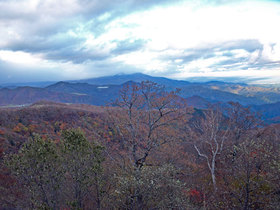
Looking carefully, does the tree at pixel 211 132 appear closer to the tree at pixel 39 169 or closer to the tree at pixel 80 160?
the tree at pixel 80 160

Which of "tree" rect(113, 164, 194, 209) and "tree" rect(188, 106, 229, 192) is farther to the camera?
"tree" rect(188, 106, 229, 192)

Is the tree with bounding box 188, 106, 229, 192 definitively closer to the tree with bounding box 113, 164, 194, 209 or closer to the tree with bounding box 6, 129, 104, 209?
the tree with bounding box 113, 164, 194, 209

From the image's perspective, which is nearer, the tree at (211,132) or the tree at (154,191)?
the tree at (154,191)

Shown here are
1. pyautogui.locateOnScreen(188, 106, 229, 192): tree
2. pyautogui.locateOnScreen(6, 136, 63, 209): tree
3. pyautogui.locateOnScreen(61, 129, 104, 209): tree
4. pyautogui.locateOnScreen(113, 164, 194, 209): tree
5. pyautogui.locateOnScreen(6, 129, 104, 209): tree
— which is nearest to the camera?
pyautogui.locateOnScreen(113, 164, 194, 209): tree

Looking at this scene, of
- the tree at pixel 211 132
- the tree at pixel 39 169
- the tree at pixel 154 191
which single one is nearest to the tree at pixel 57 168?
the tree at pixel 39 169

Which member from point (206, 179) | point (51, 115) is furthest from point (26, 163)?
point (51, 115)

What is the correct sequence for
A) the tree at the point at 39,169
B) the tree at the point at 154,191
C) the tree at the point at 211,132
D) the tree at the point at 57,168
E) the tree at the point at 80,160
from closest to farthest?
1. the tree at the point at 154,191
2. the tree at the point at 39,169
3. the tree at the point at 57,168
4. the tree at the point at 80,160
5. the tree at the point at 211,132

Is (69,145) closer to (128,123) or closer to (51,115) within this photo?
(128,123)

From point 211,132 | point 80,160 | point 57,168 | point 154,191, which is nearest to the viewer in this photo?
point 154,191

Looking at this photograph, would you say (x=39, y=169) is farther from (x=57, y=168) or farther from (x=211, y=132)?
(x=211, y=132)

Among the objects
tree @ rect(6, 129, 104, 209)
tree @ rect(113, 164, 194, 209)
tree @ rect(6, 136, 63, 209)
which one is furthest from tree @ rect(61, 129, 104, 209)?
tree @ rect(113, 164, 194, 209)

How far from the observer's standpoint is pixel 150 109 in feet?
54.1

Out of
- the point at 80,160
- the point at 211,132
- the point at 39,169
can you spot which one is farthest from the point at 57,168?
the point at 211,132

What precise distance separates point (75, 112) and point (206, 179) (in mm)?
45610
